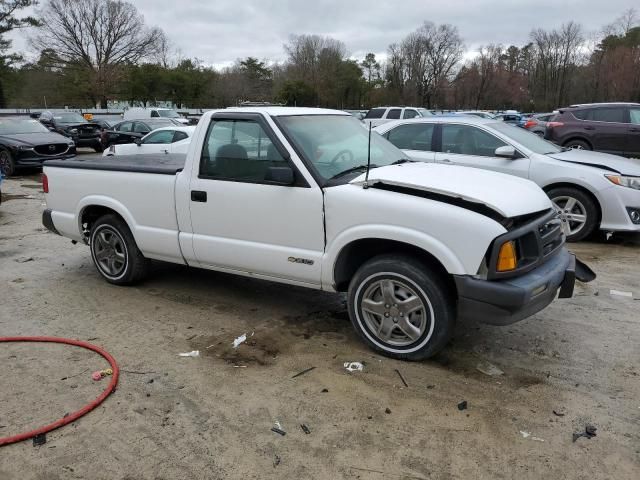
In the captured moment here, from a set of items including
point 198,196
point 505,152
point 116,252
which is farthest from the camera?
point 505,152

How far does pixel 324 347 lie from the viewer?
411cm

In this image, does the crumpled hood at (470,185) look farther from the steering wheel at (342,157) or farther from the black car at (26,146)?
the black car at (26,146)

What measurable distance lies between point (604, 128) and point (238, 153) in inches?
498

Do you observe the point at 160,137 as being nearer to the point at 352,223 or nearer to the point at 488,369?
the point at 352,223

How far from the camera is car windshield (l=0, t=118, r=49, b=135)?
1553 cm

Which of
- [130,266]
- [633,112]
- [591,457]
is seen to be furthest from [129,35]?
[591,457]

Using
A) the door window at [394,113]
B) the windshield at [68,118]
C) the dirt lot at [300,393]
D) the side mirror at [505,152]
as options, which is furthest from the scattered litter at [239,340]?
the windshield at [68,118]

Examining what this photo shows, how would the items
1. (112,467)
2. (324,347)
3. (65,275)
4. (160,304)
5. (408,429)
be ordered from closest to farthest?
1. (112,467)
2. (408,429)
3. (324,347)
4. (160,304)
5. (65,275)

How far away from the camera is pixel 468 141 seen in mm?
7578

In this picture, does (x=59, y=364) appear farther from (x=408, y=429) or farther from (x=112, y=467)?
(x=408, y=429)

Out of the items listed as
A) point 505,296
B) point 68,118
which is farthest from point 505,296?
point 68,118

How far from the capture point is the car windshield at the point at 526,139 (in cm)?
743

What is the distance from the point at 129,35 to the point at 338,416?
218 ft

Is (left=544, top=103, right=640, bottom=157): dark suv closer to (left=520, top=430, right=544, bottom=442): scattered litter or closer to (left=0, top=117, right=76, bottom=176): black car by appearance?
(left=520, top=430, right=544, bottom=442): scattered litter
